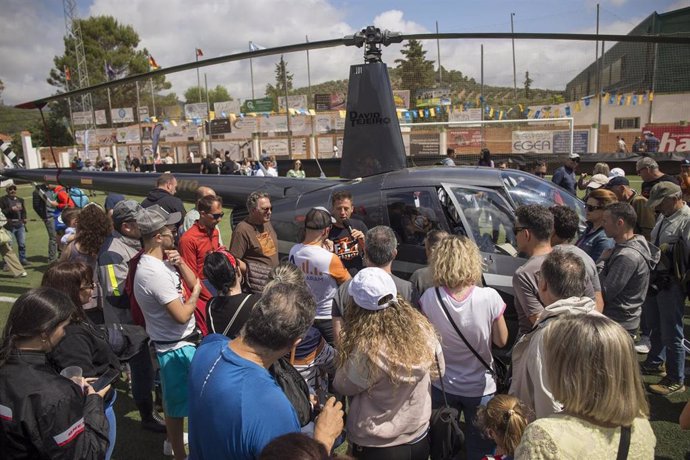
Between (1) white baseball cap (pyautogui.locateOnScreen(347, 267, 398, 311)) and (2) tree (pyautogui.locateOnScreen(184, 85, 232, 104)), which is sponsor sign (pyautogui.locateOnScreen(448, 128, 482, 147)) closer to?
(1) white baseball cap (pyautogui.locateOnScreen(347, 267, 398, 311))

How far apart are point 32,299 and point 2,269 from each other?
8.86 m

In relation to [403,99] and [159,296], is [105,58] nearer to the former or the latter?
[403,99]

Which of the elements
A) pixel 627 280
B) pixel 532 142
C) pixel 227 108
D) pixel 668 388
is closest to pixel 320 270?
pixel 627 280

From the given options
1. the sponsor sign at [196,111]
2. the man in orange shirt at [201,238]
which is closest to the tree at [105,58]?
the sponsor sign at [196,111]

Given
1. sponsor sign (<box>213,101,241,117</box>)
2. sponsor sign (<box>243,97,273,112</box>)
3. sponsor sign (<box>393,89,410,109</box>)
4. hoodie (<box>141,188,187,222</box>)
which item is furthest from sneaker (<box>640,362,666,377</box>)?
sponsor sign (<box>243,97,273,112</box>)

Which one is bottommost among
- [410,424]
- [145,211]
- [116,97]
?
[410,424]

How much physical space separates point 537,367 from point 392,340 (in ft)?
2.19

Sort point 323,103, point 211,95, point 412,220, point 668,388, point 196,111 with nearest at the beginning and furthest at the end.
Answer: point 668,388 < point 412,220 < point 323,103 < point 196,111 < point 211,95

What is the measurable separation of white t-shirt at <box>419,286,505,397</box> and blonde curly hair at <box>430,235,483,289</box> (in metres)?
0.06

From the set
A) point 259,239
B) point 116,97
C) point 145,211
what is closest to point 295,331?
point 145,211

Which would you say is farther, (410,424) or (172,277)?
(172,277)

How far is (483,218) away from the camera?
15.1ft

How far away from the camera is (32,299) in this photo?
2.03 metres

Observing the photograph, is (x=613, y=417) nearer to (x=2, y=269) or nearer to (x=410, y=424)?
(x=410, y=424)
